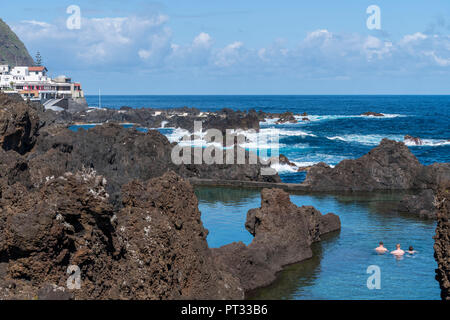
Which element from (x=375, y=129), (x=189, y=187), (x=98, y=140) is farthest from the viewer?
(x=375, y=129)

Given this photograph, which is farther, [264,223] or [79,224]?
[264,223]

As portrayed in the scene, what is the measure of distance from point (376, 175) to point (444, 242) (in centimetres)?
2207

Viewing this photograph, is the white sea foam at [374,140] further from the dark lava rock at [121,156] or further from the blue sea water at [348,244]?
the dark lava rock at [121,156]

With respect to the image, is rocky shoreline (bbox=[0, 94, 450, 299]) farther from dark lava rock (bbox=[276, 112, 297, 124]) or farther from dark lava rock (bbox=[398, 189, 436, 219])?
dark lava rock (bbox=[276, 112, 297, 124])

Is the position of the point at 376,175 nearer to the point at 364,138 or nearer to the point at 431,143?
the point at 431,143

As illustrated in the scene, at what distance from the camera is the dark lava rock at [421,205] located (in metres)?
23.6

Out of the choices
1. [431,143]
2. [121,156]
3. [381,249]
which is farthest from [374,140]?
[381,249]

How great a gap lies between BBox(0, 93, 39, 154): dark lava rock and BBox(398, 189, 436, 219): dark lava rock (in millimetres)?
18788

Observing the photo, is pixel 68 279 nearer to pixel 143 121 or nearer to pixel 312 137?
pixel 312 137

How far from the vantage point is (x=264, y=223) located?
60.5 feet

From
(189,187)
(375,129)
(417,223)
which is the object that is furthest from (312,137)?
(189,187)

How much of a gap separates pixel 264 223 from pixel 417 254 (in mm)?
4817
